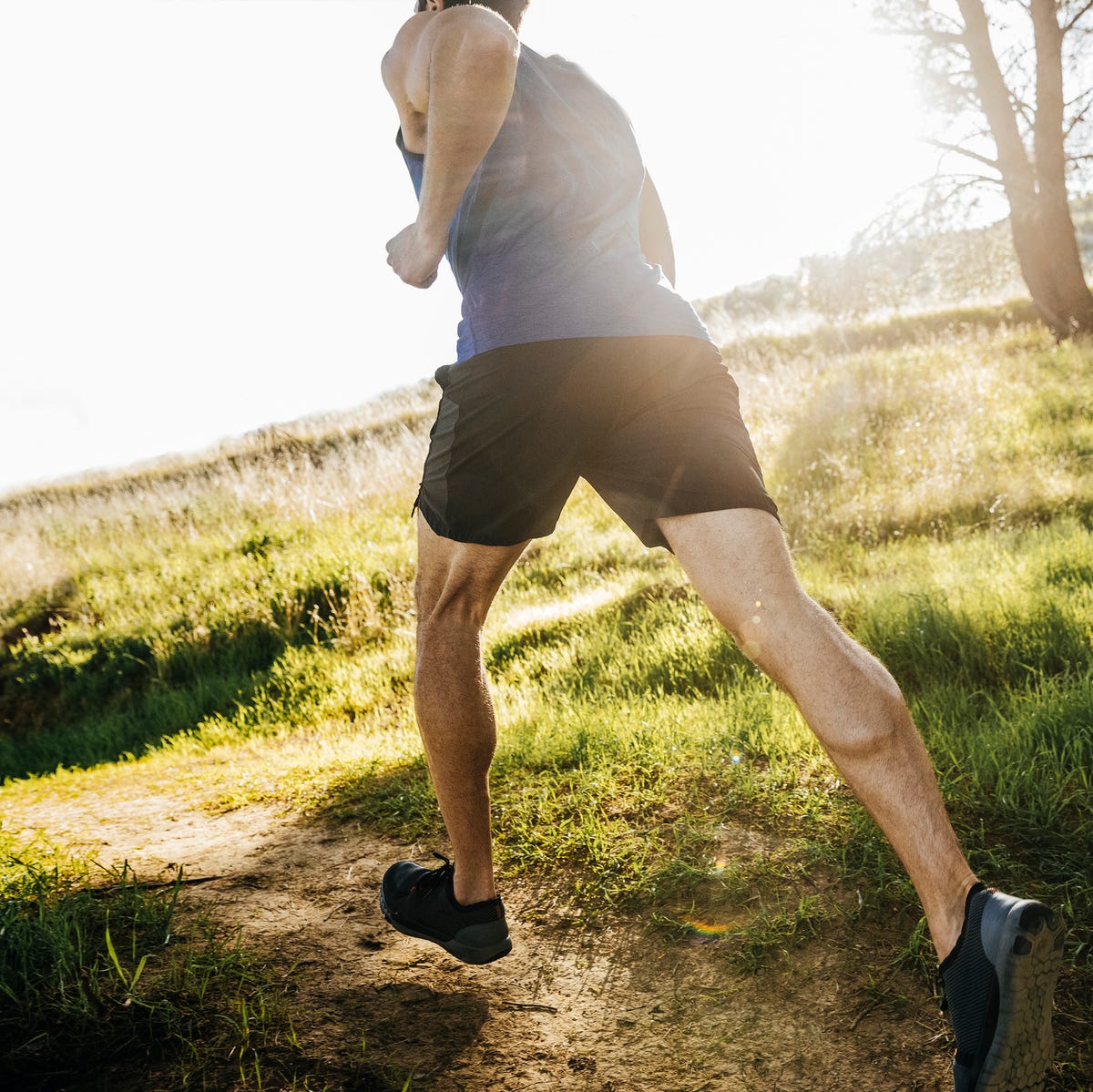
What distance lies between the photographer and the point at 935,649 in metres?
3.31

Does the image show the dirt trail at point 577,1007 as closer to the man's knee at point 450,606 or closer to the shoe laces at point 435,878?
the shoe laces at point 435,878

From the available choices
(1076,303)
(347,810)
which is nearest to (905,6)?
(1076,303)

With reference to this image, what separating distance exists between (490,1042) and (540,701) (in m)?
1.96

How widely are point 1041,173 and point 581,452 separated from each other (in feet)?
42.7

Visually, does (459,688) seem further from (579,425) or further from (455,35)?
(455,35)

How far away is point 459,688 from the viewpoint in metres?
1.81

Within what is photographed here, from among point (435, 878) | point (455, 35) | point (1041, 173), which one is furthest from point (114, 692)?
point (1041, 173)

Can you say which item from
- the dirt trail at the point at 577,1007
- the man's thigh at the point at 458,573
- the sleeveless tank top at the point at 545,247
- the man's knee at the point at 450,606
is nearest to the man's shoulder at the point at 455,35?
the sleeveless tank top at the point at 545,247

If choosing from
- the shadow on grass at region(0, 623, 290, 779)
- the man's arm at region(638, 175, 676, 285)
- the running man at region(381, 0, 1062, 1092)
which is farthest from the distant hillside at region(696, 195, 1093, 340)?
the running man at region(381, 0, 1062, 1092)

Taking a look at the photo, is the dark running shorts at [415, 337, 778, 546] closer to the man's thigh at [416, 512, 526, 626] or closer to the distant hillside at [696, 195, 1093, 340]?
the man's thigh at [416, 512, 526, 626]

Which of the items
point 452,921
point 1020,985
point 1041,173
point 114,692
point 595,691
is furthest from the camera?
point 1041,173

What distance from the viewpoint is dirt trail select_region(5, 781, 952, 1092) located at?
1.68m

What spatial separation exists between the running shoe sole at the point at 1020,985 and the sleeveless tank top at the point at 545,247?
1.14 metres

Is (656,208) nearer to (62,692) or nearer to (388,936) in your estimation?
(388,936)
